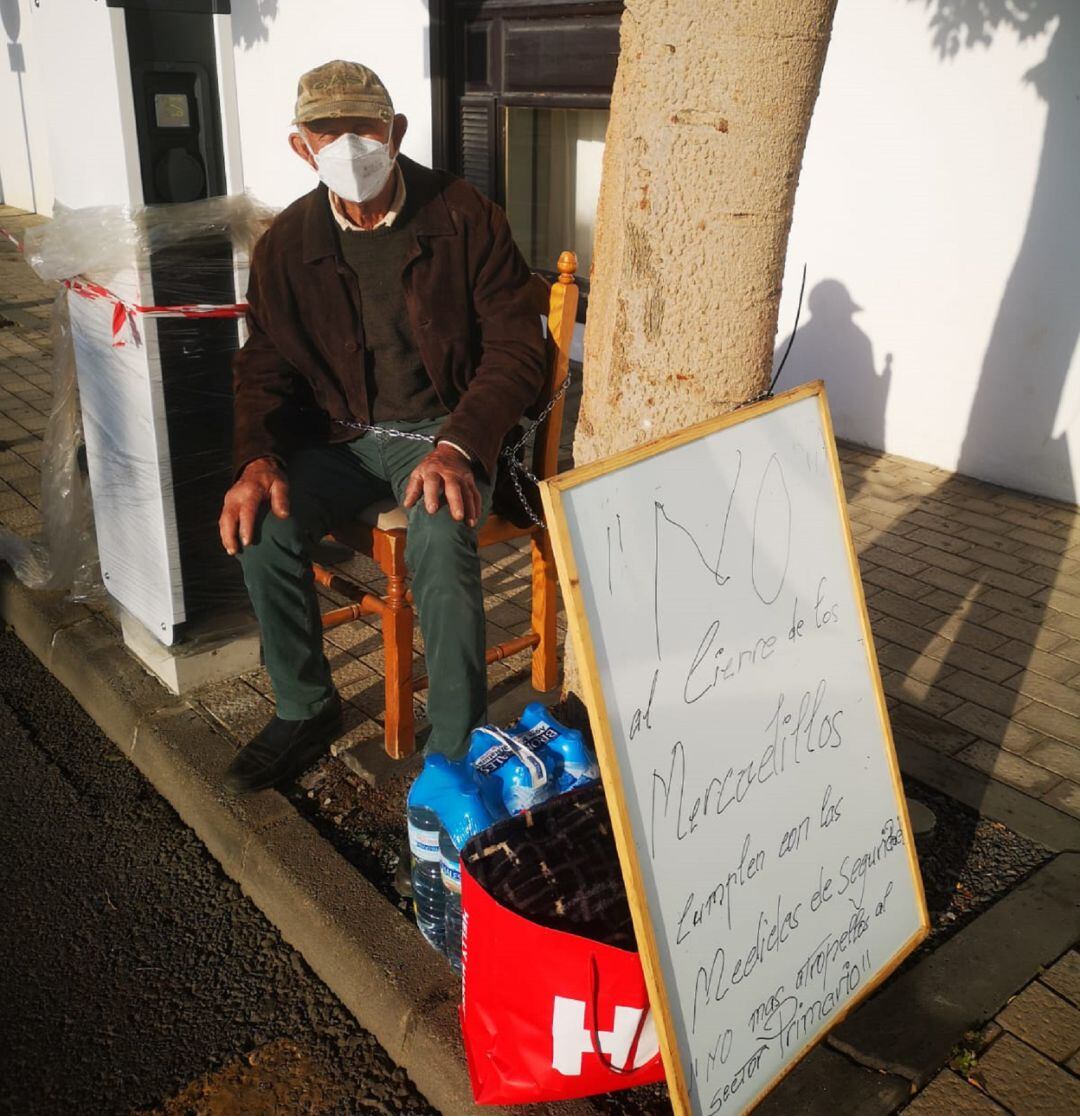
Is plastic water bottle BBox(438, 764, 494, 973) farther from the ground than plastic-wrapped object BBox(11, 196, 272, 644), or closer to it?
closer to it

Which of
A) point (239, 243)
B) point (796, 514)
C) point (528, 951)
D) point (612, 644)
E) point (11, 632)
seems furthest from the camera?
point (11, 632)

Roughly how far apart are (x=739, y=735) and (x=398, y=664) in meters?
1.27

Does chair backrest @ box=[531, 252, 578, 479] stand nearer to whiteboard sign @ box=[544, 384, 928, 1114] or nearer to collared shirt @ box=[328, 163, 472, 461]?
collared shirt @ box=[328, 163, 472, 461]

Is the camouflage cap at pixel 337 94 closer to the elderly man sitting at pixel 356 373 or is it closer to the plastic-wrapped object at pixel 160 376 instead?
the elderly man sitting at pixel 356 373

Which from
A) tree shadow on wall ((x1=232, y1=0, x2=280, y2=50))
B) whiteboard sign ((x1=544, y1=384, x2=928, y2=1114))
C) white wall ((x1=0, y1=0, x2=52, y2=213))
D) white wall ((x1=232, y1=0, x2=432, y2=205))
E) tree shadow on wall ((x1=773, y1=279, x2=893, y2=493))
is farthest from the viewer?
white wall ((x1=0, y1=0, x2=52, y2=213))

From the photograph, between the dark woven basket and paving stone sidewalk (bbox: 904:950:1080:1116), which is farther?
paving stone sidewalk (bbox: 904:950:1080:1116)

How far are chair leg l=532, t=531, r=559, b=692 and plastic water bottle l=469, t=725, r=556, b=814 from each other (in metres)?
0.96

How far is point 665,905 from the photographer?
5.33 feet

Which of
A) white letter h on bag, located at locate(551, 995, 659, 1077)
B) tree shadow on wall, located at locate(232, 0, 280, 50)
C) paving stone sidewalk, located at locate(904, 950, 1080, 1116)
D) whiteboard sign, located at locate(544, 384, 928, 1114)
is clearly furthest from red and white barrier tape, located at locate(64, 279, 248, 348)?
tree shadow on wall, located at locate(232, 0, 280, 50)

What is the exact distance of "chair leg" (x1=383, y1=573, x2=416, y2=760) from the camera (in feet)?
9.23

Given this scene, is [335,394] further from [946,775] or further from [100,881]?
[946,775]

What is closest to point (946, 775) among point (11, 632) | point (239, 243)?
point (239, 243)

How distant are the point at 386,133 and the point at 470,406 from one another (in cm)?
72

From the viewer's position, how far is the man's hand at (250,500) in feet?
8.44
